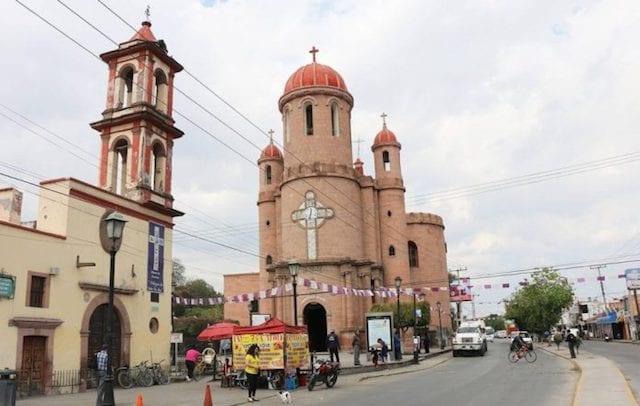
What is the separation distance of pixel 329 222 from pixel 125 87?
21.5 metres

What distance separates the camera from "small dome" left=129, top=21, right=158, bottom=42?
25809 millimetres

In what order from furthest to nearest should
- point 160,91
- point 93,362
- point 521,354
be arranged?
Result: point 521,354, point 160,91, point 93,362

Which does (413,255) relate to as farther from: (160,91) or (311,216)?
(160,91)

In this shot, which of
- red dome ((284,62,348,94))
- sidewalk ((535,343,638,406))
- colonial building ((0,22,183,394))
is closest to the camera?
sidewalk ((535,343,638,406))

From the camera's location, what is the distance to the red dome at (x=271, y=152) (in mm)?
53250

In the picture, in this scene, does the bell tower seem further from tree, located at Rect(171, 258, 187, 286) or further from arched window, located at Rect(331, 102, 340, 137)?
tree, located at Rect(171, 258, 187, 286)

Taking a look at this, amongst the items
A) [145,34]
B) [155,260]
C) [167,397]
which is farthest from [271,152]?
[167,397]

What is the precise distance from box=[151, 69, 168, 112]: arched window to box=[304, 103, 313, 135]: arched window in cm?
2179

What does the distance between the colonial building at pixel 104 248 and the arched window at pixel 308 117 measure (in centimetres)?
2105

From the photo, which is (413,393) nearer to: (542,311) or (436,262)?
(436,262)

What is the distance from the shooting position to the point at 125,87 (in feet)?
85.4

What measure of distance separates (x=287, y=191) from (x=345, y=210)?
16.8 feet

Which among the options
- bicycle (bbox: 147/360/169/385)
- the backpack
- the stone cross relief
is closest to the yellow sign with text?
bicycle (bbox: 147/360/169/385)

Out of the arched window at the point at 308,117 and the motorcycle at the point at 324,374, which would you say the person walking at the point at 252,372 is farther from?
the arched window at the point at 308,117
